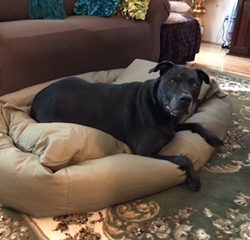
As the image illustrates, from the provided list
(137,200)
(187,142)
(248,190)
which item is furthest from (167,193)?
(248,190)

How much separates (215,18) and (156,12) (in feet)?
7.92

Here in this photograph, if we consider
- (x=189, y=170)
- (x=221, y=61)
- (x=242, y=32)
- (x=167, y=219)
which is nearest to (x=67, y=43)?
(x=189, y=170)

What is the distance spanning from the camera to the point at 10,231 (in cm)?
129

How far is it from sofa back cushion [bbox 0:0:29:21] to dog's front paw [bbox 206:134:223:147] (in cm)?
168

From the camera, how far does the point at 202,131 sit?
1.82m

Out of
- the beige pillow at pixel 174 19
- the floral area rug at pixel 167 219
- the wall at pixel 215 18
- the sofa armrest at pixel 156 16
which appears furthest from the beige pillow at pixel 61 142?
the wall at pixel 215 18

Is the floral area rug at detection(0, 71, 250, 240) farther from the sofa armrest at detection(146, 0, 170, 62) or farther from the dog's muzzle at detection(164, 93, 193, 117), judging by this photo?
the sofa armrest at detection(146, 0, 170, 62)

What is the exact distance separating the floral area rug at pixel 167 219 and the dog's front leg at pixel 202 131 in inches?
6.8

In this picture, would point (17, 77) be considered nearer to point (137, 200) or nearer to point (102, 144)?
point (102, 144)

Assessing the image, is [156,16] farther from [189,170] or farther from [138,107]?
[189,170]

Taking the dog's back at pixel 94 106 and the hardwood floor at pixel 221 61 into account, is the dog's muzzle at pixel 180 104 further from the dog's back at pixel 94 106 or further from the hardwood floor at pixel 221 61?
the hardwood floor at pixel 221 61

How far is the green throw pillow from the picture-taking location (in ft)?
8.36

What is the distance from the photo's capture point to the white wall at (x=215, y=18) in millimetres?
4845

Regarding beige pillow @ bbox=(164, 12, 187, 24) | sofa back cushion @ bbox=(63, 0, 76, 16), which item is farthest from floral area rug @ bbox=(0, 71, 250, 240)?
beige pillow @ bbox=(164, 12, 187, 24)
